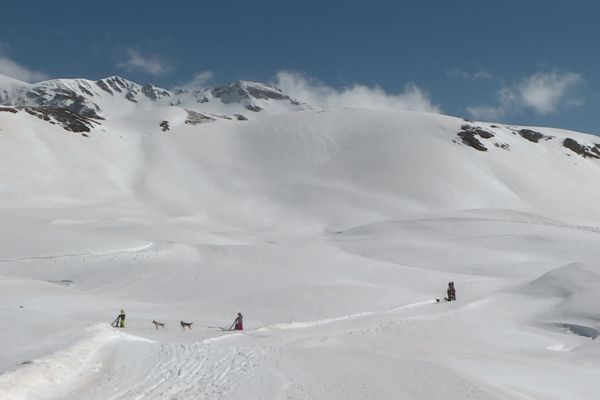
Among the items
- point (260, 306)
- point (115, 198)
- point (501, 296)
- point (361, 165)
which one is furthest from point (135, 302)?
point (361, 165)

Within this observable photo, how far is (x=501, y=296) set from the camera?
28312 mm

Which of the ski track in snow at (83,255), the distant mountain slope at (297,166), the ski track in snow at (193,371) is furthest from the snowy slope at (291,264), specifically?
the distant mountain slope at (297,166)

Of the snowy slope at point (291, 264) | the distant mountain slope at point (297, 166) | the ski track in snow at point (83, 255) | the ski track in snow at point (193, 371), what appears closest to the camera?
the ski track in snow at point (193, 371)

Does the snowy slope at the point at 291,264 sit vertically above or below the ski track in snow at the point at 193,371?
above

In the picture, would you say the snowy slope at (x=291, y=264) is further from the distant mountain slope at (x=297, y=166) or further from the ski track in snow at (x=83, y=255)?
the distant mountain slope at (x=297, y=166)

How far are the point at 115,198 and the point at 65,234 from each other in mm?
27487

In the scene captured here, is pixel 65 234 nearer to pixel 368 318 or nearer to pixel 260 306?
pixel 260 306

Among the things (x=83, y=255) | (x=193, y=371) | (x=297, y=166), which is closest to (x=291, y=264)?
(x=83, y=255)

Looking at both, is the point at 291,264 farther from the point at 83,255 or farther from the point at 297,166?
the point at 297,166

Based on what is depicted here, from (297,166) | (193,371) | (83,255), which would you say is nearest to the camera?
(193,371)

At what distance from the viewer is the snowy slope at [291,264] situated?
12023mm

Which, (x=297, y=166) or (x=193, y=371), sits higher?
(x=297, y=166)

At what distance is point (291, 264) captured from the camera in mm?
36094

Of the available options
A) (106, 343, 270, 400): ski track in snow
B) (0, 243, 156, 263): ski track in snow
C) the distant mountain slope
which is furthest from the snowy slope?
the distant mountain slope
